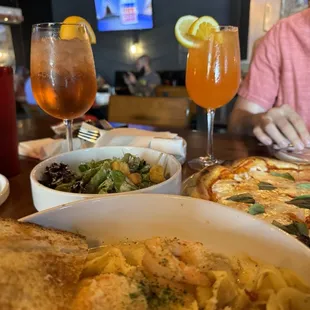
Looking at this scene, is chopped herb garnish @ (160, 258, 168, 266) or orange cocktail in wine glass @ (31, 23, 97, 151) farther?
orange cocktail in wine glass @ (31, 23, 97, 151)

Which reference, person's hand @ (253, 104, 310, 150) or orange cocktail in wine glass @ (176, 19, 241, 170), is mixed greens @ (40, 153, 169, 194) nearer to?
orange cocktail in wine glass @ (176, 19, 241, 170)

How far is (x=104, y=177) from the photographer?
656 mm

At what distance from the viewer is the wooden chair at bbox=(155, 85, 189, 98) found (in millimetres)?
4139

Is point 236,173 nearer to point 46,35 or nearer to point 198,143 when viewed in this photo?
point 198,143

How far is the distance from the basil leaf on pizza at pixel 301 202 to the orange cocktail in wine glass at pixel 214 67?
306mm

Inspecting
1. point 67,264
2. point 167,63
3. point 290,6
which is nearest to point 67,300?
point 67,264

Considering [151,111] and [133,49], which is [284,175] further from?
[133,49]

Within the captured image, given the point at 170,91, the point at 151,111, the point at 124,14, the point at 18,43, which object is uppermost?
the point at 124,14

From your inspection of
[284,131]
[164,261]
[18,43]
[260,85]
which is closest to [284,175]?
[284,131]

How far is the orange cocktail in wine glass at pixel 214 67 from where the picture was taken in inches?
38.2

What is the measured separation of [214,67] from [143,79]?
12.5ft

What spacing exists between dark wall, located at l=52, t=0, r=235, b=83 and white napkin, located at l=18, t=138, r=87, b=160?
3.52 meters

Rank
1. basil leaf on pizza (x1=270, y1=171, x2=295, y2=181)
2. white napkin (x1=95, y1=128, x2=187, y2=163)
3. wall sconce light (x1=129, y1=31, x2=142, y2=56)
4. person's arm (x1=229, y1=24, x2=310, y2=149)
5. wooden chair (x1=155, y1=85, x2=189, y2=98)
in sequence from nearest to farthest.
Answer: basil leaf on pizza (x1=270, y1=171, x2=295, y2=181)
white napkin (x1=95, y1=128, x2=187, y2=163)
person's arm (x1=229, y1=24, x2=310, y2=149)
wooden chair (x1=155, y1=85, x2=189, y2=98)
wall sconce light (x1=129, y1=31, x2=142, y2=56)

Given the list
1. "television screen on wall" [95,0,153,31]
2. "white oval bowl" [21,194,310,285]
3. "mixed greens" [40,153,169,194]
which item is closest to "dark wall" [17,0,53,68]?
"television screen on wall" [95,0,153,31]
